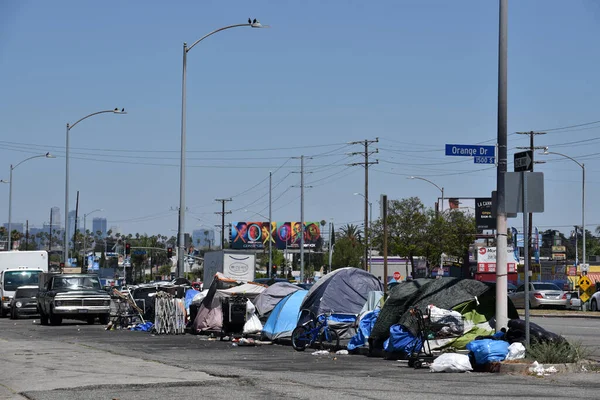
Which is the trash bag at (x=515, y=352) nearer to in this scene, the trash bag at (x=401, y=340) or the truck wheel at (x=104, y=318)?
the trash bag at (x=401, y=340)

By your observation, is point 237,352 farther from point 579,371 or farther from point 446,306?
point 579,371

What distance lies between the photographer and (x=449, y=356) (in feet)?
50.8

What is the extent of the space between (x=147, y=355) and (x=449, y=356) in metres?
6.97

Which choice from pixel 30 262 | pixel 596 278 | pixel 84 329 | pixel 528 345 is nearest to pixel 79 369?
pixel 528 345

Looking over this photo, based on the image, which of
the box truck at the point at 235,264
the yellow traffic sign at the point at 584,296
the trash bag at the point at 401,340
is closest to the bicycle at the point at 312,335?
the trash bag at the point at 401,340

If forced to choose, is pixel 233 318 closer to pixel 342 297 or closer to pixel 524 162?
pixel 342 297

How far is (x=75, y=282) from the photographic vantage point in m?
35.3

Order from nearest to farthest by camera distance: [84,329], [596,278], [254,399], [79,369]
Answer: [254,399] < [79,369] < [84,329] < [596,278]

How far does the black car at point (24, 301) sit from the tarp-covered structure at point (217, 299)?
573 inches

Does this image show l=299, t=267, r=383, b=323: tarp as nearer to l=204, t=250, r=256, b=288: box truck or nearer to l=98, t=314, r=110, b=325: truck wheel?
l=98, t=314, r=110, b=325: truck wheel

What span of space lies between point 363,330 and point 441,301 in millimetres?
1955

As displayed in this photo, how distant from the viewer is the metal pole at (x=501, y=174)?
17.2 metres

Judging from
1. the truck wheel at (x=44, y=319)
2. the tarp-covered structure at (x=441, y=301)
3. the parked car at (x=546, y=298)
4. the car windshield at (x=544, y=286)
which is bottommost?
the truck wheel at (x=44, y=319)

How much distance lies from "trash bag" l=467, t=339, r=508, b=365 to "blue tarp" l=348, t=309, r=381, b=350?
180 inches
